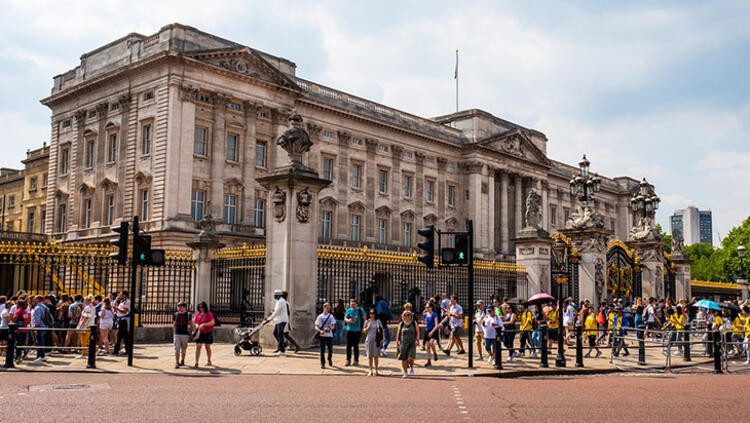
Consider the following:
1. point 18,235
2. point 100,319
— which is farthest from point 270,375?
point 18,235

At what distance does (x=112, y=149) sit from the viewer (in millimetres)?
50625

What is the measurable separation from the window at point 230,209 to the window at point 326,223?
8956mm

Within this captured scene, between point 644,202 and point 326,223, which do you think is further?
point 326,223

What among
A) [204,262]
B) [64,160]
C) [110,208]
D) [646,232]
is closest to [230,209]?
[110,208]

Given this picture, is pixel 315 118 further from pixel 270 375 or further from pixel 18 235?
pixel 270 375

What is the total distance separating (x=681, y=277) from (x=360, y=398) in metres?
27.5

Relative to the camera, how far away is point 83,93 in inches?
2080

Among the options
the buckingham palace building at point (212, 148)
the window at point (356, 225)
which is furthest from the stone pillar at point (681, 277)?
the window at point (356, 225)

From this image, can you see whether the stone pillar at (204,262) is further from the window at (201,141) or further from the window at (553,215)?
the window at (553,215)

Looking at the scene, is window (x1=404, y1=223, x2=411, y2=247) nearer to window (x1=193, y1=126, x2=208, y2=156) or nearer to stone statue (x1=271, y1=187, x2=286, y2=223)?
window (x1=193, y1=126, x2=208, y2=156)

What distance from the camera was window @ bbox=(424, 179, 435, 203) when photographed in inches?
2714

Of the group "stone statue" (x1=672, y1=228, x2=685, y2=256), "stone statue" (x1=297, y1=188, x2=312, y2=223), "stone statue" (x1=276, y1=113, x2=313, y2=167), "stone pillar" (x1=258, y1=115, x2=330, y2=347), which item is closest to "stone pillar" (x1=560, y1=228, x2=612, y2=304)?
"stone statue" (x1=672, y1=228, x2=685, y2=256)

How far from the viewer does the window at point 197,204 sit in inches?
1874

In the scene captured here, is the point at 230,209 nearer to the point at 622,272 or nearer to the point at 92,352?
the point at 622,272
